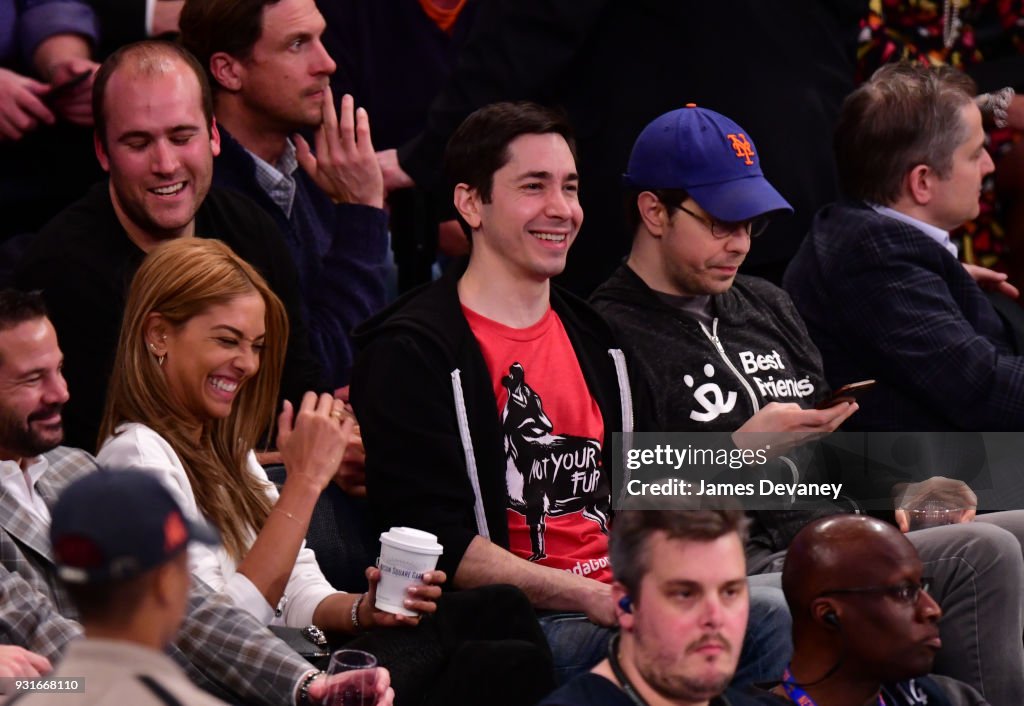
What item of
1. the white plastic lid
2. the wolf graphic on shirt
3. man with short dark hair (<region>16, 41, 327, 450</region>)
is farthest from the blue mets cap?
the white plastic lid

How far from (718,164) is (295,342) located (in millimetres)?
1215

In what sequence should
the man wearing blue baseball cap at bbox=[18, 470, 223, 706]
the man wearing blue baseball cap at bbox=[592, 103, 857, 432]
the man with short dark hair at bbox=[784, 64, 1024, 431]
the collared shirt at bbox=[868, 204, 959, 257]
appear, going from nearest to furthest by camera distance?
1. the man wearing blue baseball cap at bbox=[18, 470, 223, 706]
2. the man wearing blue baseball cap at bbox=[592, 103, 857, 432]
3. the man with short dark hair at bbox=[784, 64, 1024, 431]
4. the collared shirt at bbox=[868, 204, 959, 257]

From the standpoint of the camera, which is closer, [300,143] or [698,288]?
[698,288]

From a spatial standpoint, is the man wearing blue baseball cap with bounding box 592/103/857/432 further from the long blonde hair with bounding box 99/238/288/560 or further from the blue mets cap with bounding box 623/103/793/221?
the long blonde hair with bounding box 99/238/288/560

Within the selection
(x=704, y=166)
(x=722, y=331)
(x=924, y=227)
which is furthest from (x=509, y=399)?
(x=924, y=227)

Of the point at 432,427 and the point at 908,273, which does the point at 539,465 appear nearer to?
the point at 432,427

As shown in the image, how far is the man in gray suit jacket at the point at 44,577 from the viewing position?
3137mm

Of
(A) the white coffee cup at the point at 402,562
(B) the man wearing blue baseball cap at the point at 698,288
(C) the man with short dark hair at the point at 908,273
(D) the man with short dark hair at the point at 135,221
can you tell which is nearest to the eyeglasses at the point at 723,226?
(B) the man wearing blue baseball cap at the point at 698,288

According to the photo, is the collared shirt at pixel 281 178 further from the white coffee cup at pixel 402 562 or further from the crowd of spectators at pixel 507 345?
the white coffee cup at pixel 402 562

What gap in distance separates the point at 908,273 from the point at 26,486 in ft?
8.44

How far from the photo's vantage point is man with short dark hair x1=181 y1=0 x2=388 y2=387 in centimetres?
481

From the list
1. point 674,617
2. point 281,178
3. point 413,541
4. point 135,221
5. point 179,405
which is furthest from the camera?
point 281,178

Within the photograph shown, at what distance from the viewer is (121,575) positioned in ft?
7.11

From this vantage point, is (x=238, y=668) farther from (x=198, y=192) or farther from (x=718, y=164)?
(x=718, y=164)
